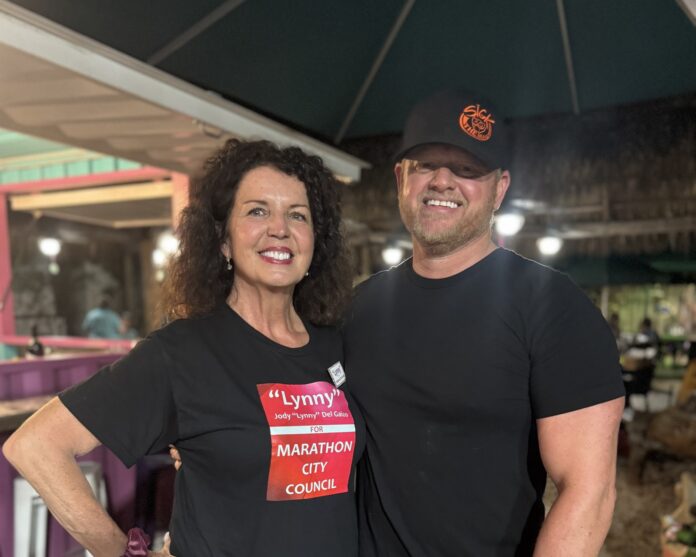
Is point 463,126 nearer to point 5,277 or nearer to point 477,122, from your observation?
point 477,122

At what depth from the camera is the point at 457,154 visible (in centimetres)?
149

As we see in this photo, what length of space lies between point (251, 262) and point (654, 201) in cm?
727

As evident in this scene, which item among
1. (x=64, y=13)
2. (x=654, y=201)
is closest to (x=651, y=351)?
(x=654, y=201)

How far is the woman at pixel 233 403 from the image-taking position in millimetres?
Answer: 1226

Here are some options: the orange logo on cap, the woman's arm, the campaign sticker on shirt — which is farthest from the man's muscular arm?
the woman's arm

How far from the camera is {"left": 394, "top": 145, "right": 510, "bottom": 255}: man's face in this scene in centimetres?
148

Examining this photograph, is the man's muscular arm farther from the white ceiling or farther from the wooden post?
the wooden post

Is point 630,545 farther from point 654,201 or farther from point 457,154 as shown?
point 654,201

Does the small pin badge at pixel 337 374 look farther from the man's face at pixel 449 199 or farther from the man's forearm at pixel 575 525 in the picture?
the man's forearm at pixel 575 525

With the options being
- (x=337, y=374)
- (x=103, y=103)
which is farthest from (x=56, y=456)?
(x=103, y=103)

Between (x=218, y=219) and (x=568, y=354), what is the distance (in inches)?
39.4

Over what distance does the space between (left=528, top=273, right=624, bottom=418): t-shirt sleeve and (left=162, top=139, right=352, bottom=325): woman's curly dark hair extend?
65cm

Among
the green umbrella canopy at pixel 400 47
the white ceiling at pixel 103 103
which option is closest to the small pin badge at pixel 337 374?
the green umbrella canopy at pixel 400 47

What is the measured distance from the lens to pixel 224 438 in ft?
4.18
